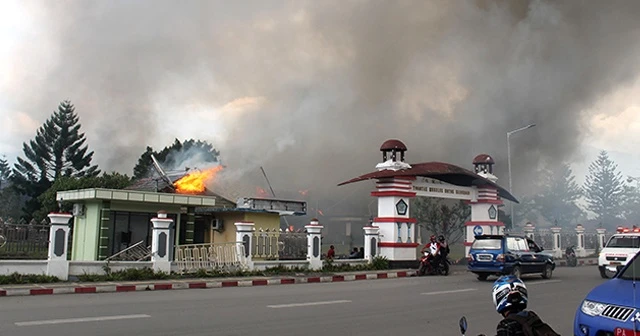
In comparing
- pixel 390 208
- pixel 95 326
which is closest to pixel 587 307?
pixel 95 326

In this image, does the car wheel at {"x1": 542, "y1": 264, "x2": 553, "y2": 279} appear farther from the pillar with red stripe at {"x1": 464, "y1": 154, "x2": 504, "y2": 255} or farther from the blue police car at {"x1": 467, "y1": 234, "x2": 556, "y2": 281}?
the pillar with red stripe at {"x1": 464, "y1": 154, "x2": 504, "y2": 255}

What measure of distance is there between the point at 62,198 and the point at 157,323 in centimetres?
1717

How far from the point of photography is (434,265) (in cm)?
2216

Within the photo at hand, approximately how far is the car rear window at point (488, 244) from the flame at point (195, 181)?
16.8 m

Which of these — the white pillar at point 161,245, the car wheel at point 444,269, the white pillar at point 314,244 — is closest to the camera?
the white pillar at point 161,245

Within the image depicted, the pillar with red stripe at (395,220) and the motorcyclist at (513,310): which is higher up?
the pillar with red stripe at (395,220)

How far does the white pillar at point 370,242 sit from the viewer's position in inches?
943

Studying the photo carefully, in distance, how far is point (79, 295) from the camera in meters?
14.0

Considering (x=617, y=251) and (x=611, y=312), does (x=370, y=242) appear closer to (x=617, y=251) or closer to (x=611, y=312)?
(x=617, y=251)

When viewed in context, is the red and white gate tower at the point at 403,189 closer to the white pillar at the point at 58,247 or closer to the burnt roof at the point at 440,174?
the burnt roof at the point at 440,174

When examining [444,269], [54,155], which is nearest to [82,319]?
[444,269]

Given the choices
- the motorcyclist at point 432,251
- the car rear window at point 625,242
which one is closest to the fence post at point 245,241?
the motorcyclist at point 432,251

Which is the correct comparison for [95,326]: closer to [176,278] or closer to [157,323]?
[157,323]

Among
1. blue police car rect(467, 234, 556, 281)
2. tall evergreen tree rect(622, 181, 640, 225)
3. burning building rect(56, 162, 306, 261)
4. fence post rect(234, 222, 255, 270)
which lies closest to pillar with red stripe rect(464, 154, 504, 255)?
blue police car rect(467, 234, 556, 281)
